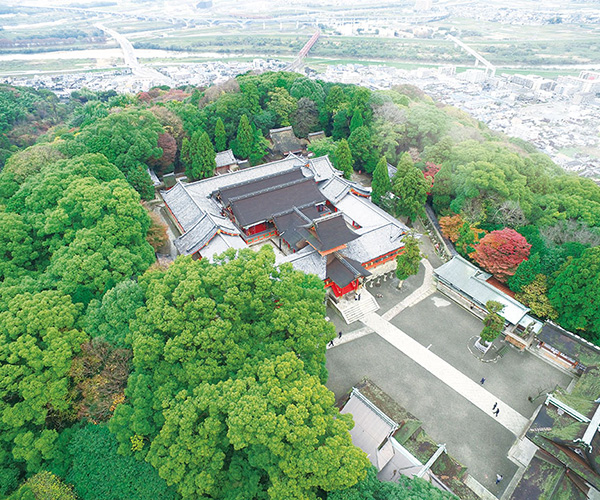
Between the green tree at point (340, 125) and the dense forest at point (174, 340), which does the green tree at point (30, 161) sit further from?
the green tree at point (340, 125)

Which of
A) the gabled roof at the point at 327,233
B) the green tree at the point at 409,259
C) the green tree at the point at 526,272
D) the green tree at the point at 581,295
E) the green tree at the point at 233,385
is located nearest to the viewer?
the green tree at the point at 233,385

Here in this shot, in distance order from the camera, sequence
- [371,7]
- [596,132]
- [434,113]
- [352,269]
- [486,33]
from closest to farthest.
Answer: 1. [352,269]
2. [434,113]
3. [596,132]
4. [486,33]
5. [371,7]

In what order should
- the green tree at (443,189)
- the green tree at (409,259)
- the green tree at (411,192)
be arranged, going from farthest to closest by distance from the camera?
the green tree at (443,189), the green tree at (411,192), the green tree at (409,259)

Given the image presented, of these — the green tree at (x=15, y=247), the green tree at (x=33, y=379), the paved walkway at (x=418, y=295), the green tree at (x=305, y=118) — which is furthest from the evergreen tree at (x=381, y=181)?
the green tree at (x=15, y=247)

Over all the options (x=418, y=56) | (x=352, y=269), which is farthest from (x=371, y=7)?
(x=352, y=269)

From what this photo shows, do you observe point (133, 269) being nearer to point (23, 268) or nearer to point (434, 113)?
point (23, 268)

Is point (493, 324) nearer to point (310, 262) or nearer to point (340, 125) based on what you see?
point (310, 262)
